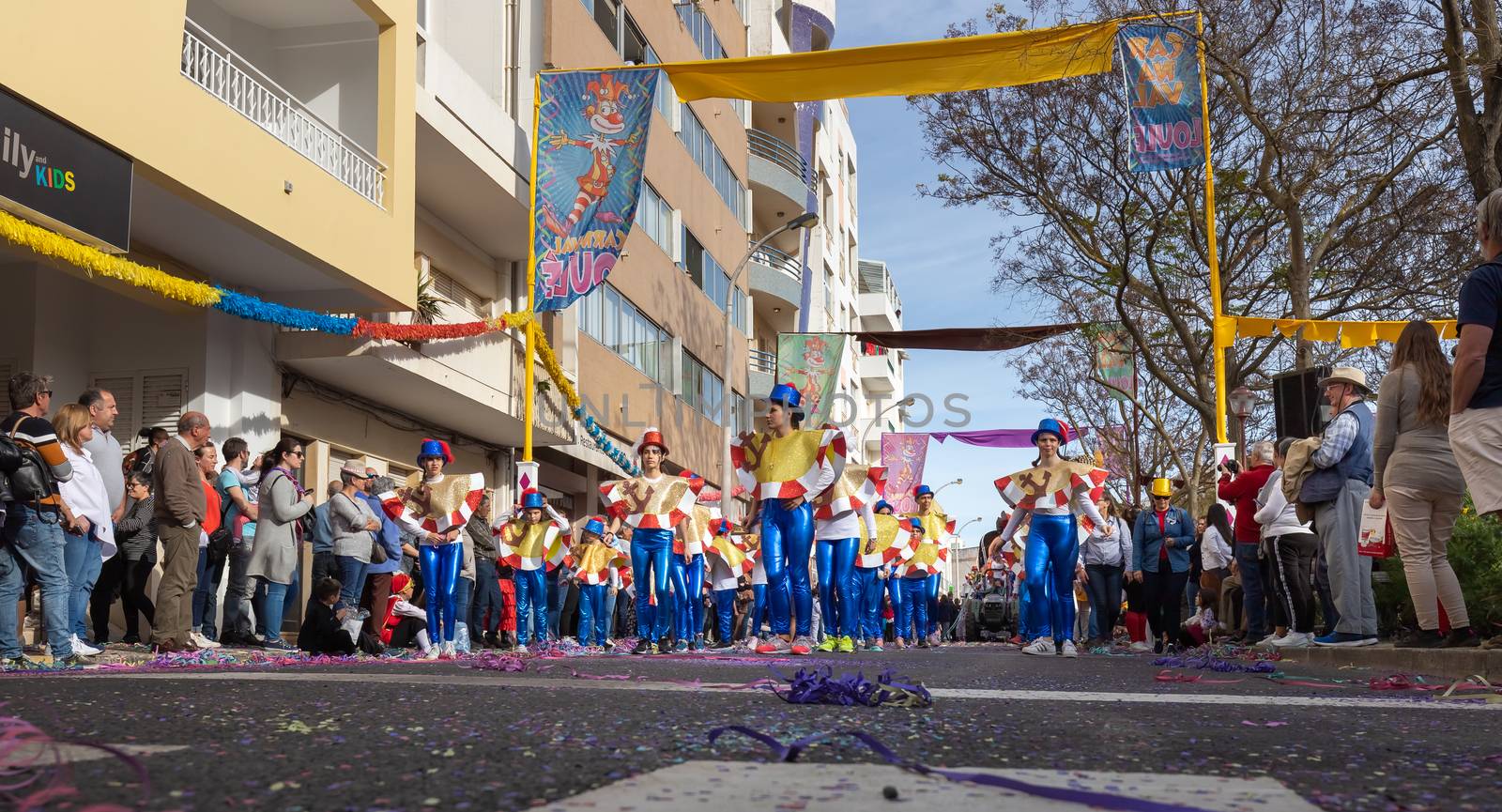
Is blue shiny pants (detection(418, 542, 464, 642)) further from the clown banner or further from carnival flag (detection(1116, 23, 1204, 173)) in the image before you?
the clown banner

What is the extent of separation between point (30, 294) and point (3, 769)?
13.8m

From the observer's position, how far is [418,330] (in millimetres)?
17875

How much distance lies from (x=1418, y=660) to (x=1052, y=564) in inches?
180

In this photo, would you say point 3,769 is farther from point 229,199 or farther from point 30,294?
point 30,294

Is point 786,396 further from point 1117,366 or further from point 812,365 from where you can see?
point 812,365

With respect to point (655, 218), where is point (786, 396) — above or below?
below

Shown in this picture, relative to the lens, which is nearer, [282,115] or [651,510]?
[651,510]

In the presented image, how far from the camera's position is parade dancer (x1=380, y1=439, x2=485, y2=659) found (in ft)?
38.5

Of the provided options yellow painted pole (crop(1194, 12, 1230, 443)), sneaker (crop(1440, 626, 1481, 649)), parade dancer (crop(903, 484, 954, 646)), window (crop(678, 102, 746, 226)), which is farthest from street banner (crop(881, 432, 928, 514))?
sneaker (crop(1440, 626, 1481, 649))

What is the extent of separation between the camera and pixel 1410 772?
338 centimetres

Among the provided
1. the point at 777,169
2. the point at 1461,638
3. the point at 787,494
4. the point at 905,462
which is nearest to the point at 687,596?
the point at 787,494

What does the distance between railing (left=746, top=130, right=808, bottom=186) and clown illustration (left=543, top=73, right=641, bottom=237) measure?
22371 millimetres

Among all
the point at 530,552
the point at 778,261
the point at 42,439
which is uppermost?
the point at 778,261

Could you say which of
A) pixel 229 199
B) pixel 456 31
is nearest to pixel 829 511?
pixel 229 199
